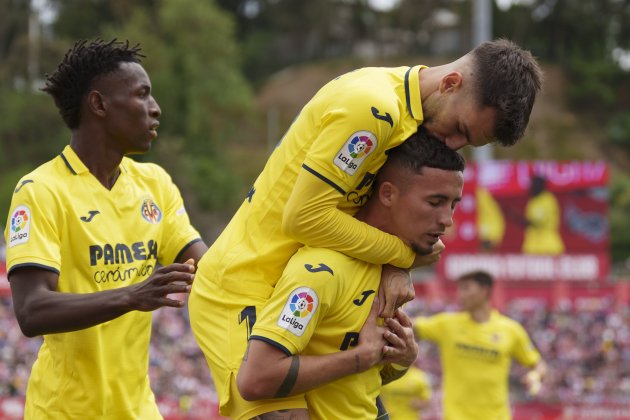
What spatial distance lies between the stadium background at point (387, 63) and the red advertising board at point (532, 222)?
0.04 m

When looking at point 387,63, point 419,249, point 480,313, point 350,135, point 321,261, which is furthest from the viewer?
point 387,63

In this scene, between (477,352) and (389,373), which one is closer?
(389,373)

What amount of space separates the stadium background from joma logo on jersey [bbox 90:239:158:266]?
10.4 metres

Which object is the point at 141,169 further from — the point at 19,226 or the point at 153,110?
the point at 19,226

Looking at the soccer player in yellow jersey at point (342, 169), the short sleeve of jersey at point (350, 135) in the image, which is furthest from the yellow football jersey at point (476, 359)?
the short sleeve of jersey at point (350, 135)

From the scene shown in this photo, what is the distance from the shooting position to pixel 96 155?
4648 mm

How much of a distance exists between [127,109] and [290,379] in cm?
163

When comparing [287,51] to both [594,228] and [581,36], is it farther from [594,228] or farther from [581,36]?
[594,228]

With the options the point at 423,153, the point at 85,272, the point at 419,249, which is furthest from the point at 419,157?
the point at 85,272

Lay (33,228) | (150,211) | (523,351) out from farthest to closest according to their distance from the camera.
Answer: (523,351), (150,211), (33,228)


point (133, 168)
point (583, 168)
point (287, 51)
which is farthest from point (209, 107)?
point (133, 168)

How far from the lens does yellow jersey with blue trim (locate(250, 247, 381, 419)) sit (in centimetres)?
366

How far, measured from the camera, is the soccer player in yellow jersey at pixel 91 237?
427cm

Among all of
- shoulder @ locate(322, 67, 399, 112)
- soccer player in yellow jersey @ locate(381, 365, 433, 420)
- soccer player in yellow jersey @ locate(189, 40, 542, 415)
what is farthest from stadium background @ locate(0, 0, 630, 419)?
shoulder @ locate(322, 67, 399, 112)
